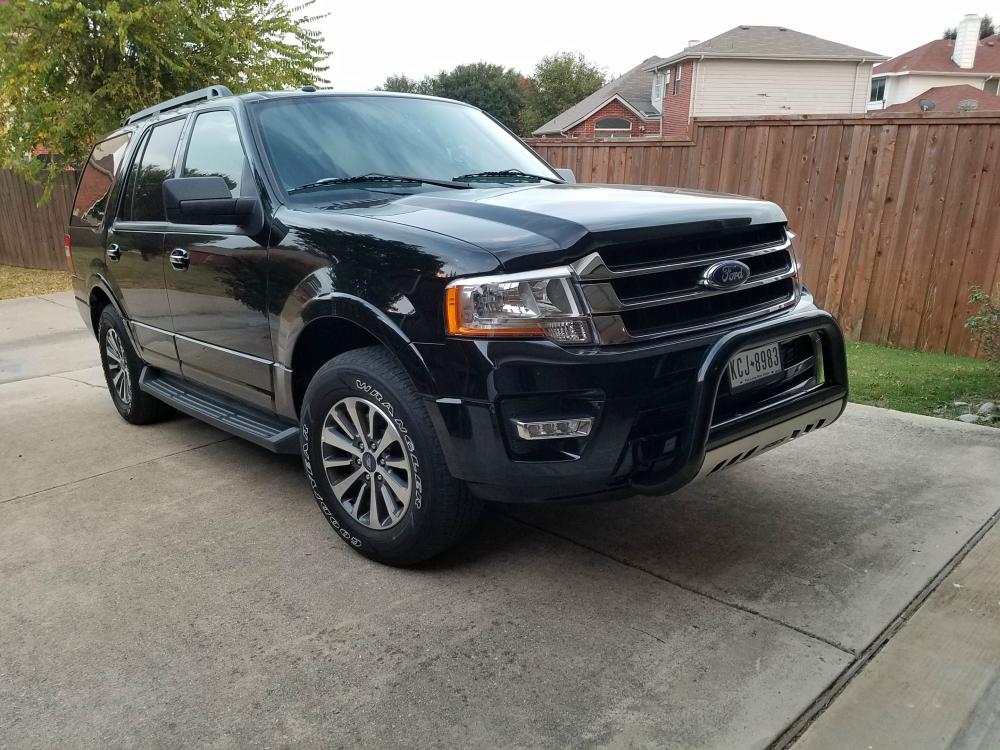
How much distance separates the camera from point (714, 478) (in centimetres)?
424

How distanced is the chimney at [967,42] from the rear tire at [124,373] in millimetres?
53025

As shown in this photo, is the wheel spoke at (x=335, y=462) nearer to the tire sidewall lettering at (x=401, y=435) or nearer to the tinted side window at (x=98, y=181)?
the tire sidewall lettering at (x=401, y=435)

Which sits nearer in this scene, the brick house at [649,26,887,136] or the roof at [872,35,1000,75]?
the brick house at [649,26,887,136]

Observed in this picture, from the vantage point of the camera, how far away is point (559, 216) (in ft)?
9.47

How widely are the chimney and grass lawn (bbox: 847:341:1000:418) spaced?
160 ft

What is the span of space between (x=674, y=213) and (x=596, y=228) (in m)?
0.42

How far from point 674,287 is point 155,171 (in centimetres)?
331

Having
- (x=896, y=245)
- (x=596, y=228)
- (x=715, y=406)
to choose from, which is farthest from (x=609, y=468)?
(x=896, y=245)

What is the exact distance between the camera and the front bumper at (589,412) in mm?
2672

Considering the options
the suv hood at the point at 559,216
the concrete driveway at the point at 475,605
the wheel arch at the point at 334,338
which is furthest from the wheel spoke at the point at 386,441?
the suv hood at the point at 559,216

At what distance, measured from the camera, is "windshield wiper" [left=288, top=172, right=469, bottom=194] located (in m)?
3.73

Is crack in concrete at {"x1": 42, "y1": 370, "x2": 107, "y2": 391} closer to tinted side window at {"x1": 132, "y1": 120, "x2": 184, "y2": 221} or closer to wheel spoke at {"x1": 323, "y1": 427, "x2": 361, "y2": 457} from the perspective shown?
tinted side window at {"x1": 132, "y1": 120, "x2": 184, "y2": 221}

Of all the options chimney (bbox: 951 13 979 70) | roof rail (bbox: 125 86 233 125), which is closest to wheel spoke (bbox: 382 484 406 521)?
roof rail (bbox: 125 86 233 125)

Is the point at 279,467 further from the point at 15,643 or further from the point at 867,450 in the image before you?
the point at 867,450
